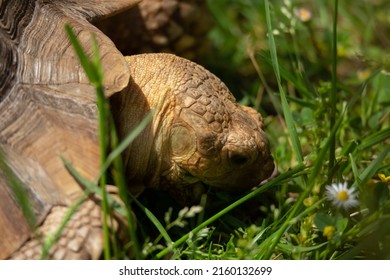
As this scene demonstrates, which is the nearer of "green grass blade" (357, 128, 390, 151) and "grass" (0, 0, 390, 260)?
"grass" (0, 0, 390, 260)

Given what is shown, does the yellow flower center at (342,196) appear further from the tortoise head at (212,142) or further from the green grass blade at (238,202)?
the tortoise head at (212,142)

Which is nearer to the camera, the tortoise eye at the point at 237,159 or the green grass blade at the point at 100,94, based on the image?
the green grass blade at the point at 100,94

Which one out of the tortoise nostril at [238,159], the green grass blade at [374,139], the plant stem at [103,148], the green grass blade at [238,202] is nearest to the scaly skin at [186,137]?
the tortoise nostril at [238,159]

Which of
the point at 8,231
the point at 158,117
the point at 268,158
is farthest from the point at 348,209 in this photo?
the point at 8,231

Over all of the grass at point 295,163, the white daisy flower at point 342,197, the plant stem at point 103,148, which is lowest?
the grass at point 295,163

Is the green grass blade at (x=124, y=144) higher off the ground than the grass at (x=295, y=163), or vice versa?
the green grass blade at (x=124, y=144)

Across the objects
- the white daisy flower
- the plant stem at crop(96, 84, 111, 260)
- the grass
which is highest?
the plant stem at crop(96, 84, 111, 260)

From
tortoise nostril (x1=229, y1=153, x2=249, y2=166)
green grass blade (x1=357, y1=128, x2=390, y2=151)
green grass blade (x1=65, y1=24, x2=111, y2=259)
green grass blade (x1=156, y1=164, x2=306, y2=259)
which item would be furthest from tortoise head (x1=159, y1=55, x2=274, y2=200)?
green grass blade (x1=65, y1=24, x2=111, y2=259)

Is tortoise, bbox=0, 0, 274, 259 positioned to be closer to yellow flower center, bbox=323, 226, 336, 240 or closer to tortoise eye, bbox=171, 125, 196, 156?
tortoise eye, bbox=171, 125, 196, 156
